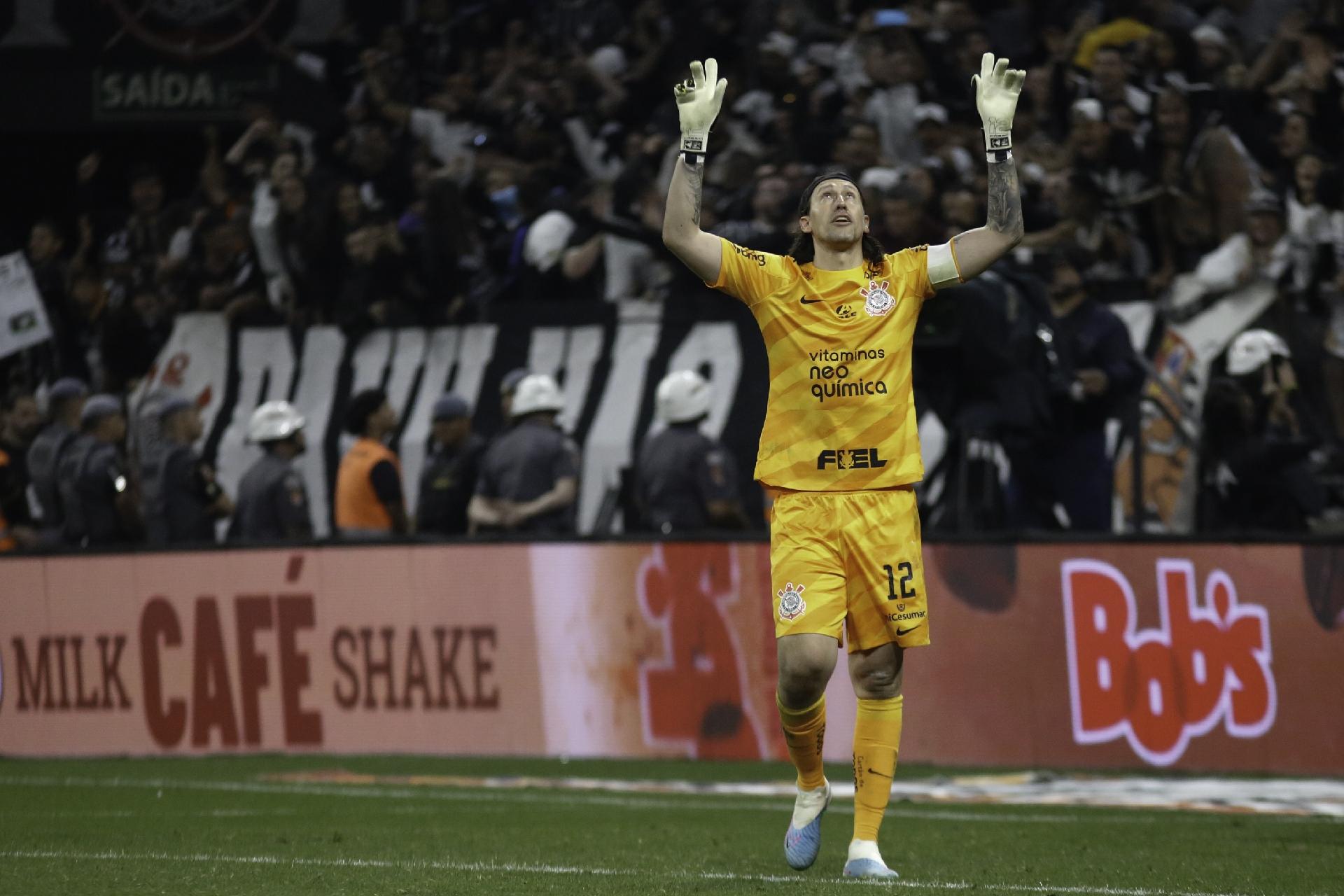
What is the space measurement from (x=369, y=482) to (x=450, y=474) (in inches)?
20.2

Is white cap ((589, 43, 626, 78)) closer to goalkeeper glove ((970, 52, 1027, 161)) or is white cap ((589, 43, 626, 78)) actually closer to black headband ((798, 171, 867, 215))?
black headband ((798, 171, 867, 215))

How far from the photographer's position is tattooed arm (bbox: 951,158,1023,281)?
25.0 feet

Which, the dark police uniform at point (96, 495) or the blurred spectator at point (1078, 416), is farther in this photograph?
the dark police uniform at point (96, 495)

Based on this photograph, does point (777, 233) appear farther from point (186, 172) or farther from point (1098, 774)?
point (186, 172)

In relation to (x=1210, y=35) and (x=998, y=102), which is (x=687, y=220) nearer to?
(x=998, y=102)

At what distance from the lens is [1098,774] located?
1163 cm

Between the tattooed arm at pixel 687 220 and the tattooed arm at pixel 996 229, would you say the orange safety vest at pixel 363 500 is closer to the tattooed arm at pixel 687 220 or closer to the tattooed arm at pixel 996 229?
the tattooed arm at pixel 687 220

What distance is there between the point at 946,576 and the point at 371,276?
22.8ft

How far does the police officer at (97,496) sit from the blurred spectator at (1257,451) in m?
7.05

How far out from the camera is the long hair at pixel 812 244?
7.82 m

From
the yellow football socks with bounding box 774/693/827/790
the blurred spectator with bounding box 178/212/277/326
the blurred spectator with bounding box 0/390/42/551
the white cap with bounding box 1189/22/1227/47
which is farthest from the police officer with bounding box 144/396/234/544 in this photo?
the yellow football socks with bounding box 774/693/827/790

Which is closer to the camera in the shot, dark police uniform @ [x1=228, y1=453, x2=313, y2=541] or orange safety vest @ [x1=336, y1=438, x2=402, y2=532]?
orange safety vest @ [x1=336, y1=438, x2=402, y2=532]

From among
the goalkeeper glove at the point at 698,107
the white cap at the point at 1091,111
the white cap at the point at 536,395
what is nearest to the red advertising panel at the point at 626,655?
the white cap at the point at 536,395

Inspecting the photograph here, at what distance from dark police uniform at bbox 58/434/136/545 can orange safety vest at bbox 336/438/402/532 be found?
1937 mm
